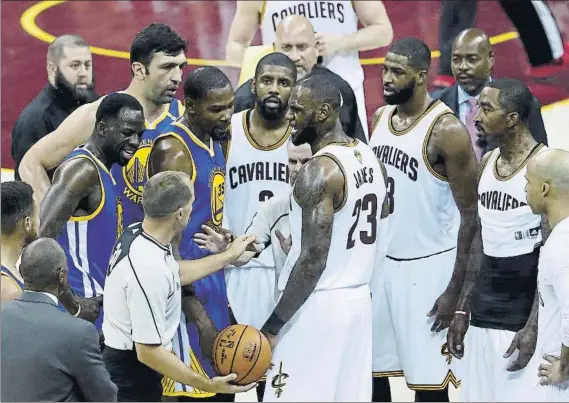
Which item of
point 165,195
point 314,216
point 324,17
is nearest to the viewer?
point 165,195

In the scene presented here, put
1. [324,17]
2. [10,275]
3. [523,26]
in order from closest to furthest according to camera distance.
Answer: [10,275]
[324,17]
[523,26]

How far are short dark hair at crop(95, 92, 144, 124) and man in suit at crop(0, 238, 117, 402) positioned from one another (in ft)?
2.71

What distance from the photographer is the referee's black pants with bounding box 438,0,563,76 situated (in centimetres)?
684

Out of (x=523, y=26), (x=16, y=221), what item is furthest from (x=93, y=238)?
(x=523, y=26)

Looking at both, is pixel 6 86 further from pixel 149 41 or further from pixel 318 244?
pixel 318 244

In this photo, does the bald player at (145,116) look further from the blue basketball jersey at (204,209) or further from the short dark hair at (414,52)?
the short dark hair at (414,52)

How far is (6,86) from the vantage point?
828cm

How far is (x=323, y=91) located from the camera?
4.44 m

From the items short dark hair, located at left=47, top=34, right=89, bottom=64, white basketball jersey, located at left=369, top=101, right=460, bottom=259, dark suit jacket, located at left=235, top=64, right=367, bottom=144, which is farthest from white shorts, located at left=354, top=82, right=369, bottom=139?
short dark hair, located at left=47, top=34, right=89, bottom=64

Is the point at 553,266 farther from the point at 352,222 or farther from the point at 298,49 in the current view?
the point at 298,49

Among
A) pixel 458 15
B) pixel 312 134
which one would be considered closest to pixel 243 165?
pixel 312 134

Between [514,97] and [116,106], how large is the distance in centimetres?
153

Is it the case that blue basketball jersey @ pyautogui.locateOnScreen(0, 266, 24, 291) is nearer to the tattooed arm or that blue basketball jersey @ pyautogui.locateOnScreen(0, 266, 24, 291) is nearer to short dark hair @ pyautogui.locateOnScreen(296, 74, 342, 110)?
the tattooed arm

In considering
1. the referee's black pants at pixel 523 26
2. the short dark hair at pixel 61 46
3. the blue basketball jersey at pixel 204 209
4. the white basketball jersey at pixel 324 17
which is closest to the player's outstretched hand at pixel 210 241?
the blue basketball jersey at pixel 204 209
